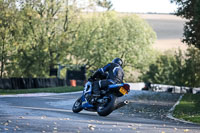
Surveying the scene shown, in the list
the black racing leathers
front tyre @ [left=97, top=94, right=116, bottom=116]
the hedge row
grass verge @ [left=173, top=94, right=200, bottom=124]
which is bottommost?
the hedge row

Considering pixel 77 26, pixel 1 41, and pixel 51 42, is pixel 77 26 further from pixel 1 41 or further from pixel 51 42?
pixel 1 41

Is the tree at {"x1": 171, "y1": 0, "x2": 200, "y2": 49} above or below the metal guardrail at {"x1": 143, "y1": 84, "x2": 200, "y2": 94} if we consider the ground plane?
above

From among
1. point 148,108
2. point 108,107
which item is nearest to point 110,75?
point 108,107

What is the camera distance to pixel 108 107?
571 inches

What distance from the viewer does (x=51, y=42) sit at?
59.4m

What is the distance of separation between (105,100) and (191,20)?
68.8 feet

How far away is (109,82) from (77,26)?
4828 centimetres

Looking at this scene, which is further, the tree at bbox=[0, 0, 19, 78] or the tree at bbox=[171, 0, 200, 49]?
the tree at bbox=[0, 0, 19, 78]

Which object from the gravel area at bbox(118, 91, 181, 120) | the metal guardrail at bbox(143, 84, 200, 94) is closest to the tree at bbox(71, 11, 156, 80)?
the metal guardrail at bbox(143, 84, 200, 94)

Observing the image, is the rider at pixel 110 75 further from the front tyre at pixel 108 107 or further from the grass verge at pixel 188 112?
the grass verge at pixel 188 112

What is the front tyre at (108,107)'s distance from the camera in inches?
568

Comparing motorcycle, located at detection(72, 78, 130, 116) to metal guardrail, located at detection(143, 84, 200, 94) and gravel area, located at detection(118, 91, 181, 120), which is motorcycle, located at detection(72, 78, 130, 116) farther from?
metal guardrail, located at detection(143, 84, 200, 94)

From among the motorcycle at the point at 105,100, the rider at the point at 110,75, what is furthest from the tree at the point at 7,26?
the rider at the point at 110,75

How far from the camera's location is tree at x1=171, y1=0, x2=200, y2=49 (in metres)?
31.9
